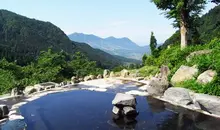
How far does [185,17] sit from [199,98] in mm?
11334

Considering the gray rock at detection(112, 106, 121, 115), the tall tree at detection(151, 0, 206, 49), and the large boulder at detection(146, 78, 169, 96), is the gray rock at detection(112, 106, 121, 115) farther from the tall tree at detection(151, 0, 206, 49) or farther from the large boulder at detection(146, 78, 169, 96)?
the tall tree at detection(151, 0, 206, 49)

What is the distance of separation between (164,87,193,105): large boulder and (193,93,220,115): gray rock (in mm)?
627

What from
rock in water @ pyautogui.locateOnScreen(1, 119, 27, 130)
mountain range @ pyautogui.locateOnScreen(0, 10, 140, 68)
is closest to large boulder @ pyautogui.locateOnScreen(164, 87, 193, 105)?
rock in water @ pyautogui.locateOnScreen(1, 119, 27, 130)

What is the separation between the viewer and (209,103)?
1183cm

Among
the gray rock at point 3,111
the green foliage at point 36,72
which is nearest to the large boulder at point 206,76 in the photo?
the gray rock at point 3,111

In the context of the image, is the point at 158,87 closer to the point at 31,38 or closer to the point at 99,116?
the point at 99,116

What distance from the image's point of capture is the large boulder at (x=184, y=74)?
51.8ft

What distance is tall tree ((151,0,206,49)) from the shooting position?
21.6 metres

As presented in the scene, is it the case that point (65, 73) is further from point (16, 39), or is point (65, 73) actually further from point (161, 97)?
point (16, 39)

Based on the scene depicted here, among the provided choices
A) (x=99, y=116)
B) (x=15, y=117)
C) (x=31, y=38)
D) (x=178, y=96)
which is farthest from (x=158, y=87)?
(x=31, y=38)

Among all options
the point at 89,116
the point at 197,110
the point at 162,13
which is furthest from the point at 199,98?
the point at 162,13

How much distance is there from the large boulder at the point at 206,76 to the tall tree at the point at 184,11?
7.95m

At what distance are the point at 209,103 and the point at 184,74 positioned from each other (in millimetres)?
4704

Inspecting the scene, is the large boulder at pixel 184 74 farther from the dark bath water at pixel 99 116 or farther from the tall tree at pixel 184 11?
the tall tree at pixel 184 11
